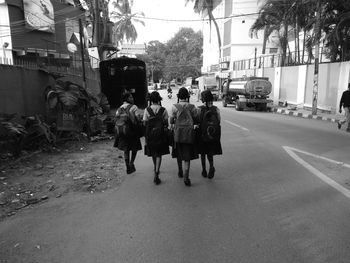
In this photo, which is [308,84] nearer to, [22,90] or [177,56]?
[22,90]

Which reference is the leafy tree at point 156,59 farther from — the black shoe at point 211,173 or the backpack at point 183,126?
the backpack at point 183,126

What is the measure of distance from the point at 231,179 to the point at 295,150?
340cm

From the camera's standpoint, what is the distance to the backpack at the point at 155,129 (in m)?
6.28

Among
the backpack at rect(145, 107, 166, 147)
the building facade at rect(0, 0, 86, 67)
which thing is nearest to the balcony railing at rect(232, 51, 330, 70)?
the building facade at rect(0, 0, 86, 67)

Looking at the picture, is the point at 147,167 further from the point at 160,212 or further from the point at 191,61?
the point at 191,61

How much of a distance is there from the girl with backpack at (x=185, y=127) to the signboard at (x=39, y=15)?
65.0 feet

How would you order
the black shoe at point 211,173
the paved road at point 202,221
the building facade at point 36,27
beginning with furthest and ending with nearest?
the building facade at point 36,27, the black shoe at point 211,173, the paved road at point 202,221

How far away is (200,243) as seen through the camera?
13.0ft

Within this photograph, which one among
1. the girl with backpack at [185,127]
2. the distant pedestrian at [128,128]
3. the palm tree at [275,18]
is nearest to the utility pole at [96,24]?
the palm tree at [275,18]

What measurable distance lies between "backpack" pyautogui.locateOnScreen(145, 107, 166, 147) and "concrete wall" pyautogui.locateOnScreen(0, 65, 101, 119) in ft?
14.1

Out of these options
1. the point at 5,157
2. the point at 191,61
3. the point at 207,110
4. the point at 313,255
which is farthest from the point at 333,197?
the point at 191,61

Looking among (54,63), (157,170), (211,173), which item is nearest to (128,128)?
(157,170)

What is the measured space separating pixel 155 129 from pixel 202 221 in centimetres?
217

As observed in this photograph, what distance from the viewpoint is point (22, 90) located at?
31.4 ft
